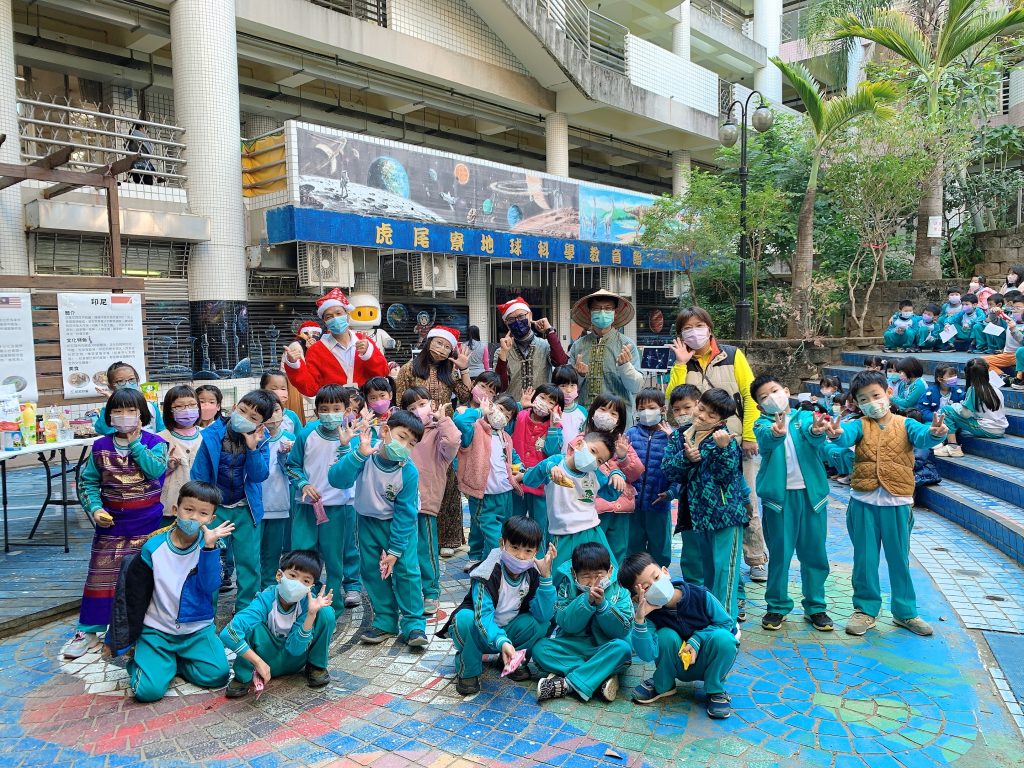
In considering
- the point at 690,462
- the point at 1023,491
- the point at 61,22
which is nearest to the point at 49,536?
the point at 690,462

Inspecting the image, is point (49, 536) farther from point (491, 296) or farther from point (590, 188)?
point (590, 188)

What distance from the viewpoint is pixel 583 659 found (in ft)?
12.4

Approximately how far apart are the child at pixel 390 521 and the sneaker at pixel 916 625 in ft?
9.38

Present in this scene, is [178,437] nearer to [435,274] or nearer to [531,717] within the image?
[531,717]

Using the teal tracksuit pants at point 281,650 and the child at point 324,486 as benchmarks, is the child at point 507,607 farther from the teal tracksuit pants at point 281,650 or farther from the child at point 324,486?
Answer: the child at point 324,486

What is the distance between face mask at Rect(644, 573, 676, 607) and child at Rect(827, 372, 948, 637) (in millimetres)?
1629

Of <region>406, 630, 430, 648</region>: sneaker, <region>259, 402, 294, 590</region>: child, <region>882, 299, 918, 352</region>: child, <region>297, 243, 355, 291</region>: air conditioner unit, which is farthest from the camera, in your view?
<region>882, 299, 918, 352</region>: child

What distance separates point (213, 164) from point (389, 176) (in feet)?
9.64

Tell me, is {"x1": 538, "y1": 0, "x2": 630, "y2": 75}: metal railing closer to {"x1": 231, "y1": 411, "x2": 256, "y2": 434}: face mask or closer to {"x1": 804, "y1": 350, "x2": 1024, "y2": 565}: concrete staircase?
{"x1": 804, "y1": 350, "x2": 1024, "y2": 565}: concrete staircase

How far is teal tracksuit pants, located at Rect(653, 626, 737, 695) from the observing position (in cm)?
350

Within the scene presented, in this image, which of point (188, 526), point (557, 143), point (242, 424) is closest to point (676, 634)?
point (188, 526)

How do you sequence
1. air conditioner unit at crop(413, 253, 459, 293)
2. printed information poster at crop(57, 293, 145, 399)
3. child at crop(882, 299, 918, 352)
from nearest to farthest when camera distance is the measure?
printed information poster at crop(57, 293, 145, 399), child at crop(882, 299, 918, 352), air conditioner unit at crop(413, 253, 459, 293)

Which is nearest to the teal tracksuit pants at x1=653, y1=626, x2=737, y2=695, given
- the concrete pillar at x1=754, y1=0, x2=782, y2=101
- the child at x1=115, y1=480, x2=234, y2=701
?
the child at x1=115, y1=480, x2=234, y2=701

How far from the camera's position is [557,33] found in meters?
16.1
